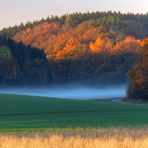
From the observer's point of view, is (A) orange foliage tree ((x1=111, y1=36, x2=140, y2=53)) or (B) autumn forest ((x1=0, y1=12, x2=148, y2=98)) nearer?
(B) autumn forest ((x1=0, y1=12, x2=148, y2=98))

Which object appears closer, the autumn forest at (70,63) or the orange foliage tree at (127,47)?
the autumn forest at (70,63)

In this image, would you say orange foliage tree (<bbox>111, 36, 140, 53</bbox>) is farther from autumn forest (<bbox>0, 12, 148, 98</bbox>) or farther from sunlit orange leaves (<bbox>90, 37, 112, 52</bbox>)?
sunlit orange leaves (<bbox>90, 37, 112, 52</bbox>)

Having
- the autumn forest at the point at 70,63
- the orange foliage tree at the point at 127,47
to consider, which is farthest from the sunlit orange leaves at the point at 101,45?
the orange foliage tree at the point at 127,47

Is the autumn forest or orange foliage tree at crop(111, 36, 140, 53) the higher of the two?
orange foliage tree at crop(111, 36, 140, 53)

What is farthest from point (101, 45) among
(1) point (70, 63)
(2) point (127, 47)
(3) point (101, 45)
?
(1) point (70, 63)

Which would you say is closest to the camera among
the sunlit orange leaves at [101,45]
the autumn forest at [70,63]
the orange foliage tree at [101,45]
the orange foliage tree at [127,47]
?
the autumn forest at [70,63]

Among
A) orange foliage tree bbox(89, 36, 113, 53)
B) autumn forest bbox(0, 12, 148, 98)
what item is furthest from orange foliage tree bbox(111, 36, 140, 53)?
orange foliage tree bbox(89, 36, 113, 53)

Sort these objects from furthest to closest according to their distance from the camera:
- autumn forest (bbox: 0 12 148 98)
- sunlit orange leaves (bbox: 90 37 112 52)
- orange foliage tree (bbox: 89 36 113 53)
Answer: sunlit orange leaves (bbox: 90 37 112 52)
orange foliage tree (bbox: 89 36 113 53)
autumn forest (bbox: 0 12 148 98)

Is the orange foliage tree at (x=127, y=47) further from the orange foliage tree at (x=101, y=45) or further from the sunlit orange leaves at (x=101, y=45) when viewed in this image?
the sunlit orange leaves at (x=101, y=45)

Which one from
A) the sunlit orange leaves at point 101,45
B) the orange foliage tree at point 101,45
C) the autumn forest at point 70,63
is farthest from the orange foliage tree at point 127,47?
the sunlit orange leaves at point 101,45

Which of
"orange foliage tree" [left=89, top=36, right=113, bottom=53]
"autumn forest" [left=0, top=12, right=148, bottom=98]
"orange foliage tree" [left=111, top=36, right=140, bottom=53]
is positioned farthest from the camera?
"orange foliage tree" [left=89, top=36, right=113, bottom=53]

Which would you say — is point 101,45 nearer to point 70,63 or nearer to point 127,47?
point 127,47

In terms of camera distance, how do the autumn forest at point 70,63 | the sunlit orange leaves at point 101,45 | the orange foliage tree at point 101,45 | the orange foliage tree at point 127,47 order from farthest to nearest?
the sunlit orange leaves at point 101,45
the orange foliage tree at point 101,45
the orange foliage tree at point 127,47
the autumn forest at point 70,63

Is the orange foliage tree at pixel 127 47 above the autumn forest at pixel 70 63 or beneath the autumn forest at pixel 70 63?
above
